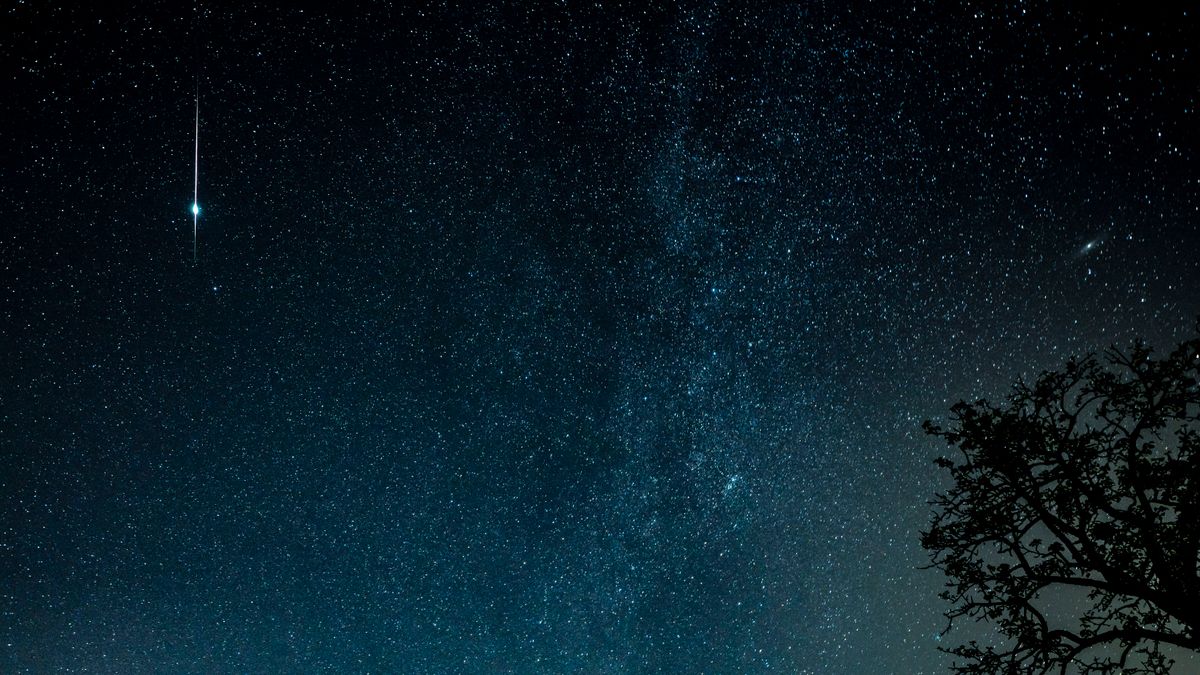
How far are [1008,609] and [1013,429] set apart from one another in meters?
1.05

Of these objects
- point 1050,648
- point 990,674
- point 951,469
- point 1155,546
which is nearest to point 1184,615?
point 1155,546

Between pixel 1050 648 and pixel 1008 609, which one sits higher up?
pixel 1008 609

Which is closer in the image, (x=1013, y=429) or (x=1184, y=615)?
(x=1184, y=615)

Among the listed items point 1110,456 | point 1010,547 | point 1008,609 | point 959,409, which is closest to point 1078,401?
point 1110,456

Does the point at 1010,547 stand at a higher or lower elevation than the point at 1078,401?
lower

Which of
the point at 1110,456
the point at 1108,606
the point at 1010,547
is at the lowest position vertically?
the point at 1108,606

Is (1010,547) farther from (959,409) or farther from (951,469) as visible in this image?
(959,409)

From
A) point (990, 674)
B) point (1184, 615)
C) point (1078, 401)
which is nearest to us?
point (1184, 615)

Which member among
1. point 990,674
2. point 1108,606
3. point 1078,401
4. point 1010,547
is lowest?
point 990,674

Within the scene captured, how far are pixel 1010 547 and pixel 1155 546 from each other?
0.68 metres

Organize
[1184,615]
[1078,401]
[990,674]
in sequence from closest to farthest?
[1184,615]
[990,674]
[1078,401]

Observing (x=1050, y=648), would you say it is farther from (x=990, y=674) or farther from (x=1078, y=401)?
(x=1078, y=401)

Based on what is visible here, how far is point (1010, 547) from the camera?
4.09m

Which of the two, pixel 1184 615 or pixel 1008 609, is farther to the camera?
pixel 1008 609
